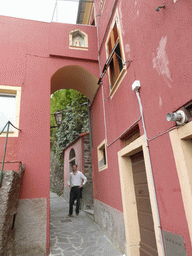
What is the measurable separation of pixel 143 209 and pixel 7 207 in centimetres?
246

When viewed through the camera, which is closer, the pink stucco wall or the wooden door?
the pink stucco wall

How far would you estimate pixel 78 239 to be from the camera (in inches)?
185

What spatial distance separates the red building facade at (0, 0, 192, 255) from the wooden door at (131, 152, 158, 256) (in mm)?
19

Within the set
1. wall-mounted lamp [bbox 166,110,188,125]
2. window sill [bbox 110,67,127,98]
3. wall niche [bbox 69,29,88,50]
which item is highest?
wall niche [bbox 69,29,88,50]

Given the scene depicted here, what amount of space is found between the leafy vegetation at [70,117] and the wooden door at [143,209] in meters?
6.01

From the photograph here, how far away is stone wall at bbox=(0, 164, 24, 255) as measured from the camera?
2965 millimetres

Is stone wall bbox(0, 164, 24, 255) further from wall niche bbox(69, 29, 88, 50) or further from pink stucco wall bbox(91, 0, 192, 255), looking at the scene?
wall niche bbox(69, 29, 88, 50)

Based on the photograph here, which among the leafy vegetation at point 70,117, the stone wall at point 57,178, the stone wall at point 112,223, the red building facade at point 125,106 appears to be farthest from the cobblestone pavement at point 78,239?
the stone wall at point 57,178

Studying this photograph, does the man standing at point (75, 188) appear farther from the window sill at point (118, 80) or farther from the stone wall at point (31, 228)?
the window sill at point (118, 80)

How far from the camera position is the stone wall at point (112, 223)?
3801 mm

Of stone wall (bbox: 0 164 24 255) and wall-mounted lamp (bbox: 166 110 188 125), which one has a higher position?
wall-mounted lamp (bbox: 166 110 188 125)

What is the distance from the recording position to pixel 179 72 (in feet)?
7.16

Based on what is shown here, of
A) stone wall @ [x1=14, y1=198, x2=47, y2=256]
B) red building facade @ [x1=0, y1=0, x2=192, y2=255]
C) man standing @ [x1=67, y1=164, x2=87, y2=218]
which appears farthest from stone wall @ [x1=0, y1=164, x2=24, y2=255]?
man standing @ [x1=67, y1=164, x2=87, y2=218]

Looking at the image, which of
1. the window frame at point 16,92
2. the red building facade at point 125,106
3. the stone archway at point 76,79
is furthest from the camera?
the stone archway at point 76,79
